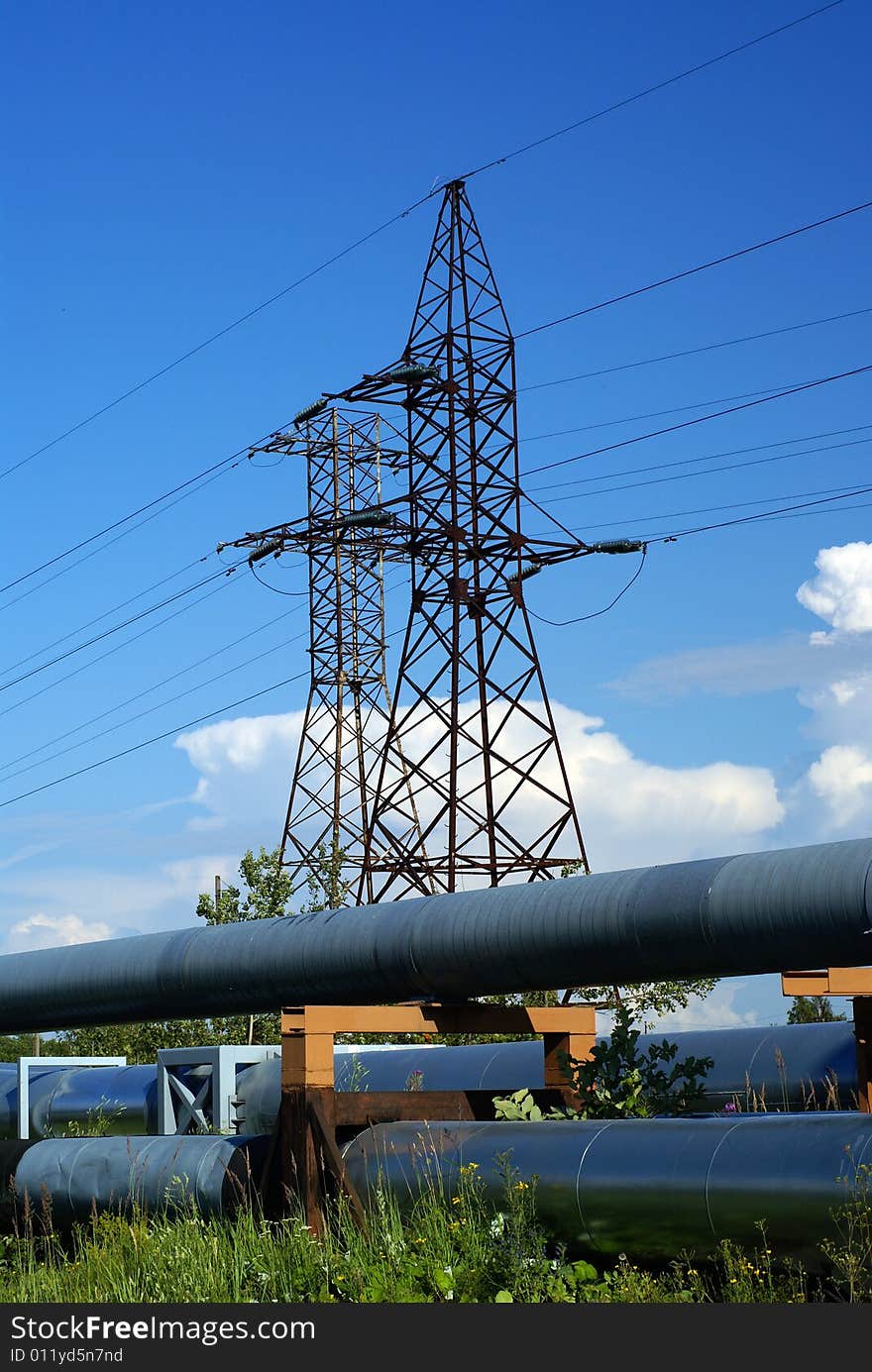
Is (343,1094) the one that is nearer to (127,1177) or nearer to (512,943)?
(512,943)

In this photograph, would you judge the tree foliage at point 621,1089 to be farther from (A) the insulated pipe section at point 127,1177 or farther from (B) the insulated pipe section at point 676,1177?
(A) the insulated pipe section at point 127,1177

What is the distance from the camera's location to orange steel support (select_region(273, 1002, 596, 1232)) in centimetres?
992

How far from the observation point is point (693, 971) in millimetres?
9734

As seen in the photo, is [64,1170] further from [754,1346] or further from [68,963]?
[754,1346]

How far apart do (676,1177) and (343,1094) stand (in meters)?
3.09

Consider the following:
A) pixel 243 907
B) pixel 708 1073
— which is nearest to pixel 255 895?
pixel 243 907

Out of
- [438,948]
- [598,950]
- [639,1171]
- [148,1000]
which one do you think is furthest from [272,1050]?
[639,1171]

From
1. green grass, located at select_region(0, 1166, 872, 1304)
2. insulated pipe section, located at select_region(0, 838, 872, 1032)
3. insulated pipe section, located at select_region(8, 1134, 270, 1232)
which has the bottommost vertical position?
green grass, located at select_region(0, 1166, 872, 1304)

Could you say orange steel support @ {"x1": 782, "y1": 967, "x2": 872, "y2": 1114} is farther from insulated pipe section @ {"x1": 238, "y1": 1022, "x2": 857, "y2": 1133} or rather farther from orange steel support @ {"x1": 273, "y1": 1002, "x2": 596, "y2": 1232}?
orange steel support @ {"x1": 273, "y1": 1002, "x2": 596, "y2": 1232}

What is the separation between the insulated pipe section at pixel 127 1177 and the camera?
1073 cm

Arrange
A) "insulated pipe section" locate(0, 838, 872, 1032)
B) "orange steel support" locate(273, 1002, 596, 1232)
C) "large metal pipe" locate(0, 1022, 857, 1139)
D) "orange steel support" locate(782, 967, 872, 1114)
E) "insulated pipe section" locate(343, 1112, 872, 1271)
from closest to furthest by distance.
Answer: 1. "insulated pipe section" locate(343, 1112, 872, 1271)
2. "orange steel support" locate(782, 967, 872, 1114)
3. "insulated pipe section" locate(0, 838, 872, 1032)
4. "orange steel support" locate(273, 1002, 596, 1232)
5. "large metal pipe" locate(0, 1022, 857, 1139)

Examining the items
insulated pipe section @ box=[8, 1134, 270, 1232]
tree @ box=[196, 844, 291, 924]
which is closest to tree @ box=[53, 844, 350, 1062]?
tree @ box=[196, 844, 291, 924]

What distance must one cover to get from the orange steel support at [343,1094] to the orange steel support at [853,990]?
263 cm

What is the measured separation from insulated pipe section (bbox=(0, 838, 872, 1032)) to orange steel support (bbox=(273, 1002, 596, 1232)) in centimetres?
36
